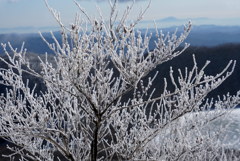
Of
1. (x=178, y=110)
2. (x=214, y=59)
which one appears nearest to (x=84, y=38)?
(x=178, y=110)

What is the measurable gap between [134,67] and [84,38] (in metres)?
0.69

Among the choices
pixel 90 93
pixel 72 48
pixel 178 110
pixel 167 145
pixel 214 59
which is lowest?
→ pixel 214 59

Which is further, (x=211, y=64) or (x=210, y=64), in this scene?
(x=210, y=64)

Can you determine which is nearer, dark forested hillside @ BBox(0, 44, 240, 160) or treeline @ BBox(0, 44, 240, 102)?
treeline @ BBox(0, 44, 240, 102)

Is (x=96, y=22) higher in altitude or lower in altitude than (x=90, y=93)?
higher

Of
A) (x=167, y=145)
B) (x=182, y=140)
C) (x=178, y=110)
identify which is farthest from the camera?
(x=167, y=145)

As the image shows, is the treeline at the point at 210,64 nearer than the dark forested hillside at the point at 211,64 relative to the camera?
Yes

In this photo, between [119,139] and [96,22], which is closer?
[96,22]

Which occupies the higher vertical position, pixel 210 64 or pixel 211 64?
pixel 211 64

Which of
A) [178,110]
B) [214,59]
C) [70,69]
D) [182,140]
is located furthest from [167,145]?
[214,59]

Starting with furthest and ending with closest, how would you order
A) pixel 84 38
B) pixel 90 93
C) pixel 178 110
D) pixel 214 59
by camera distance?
pixel 214 59 → pixel 178 110 → pixel 90 93 → pixel 84 38

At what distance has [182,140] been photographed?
23.2 feet

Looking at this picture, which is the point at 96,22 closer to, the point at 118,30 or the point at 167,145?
the point at 118,30

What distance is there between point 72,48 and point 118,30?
0.60 meters
